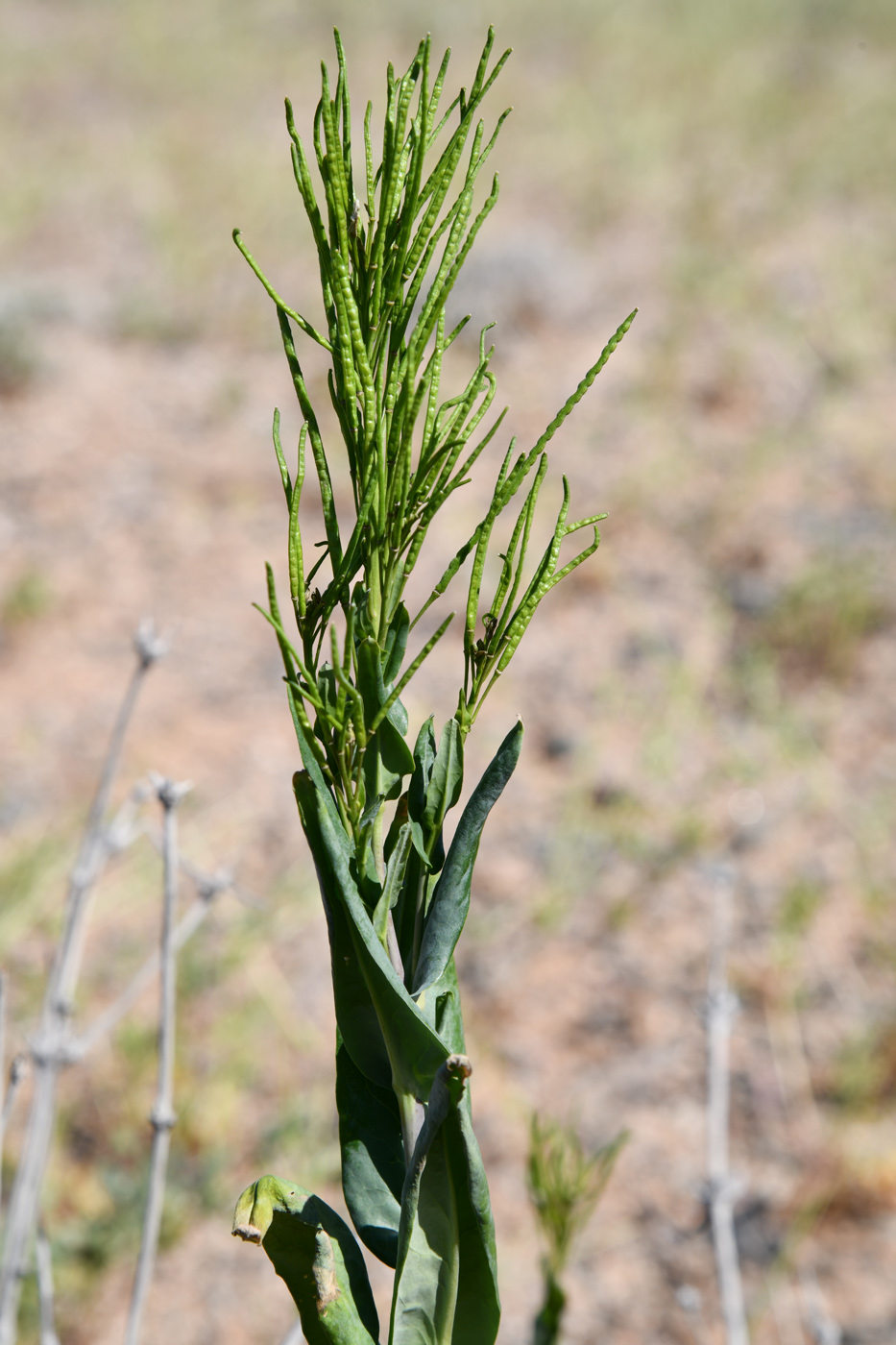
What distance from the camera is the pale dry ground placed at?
230 cm

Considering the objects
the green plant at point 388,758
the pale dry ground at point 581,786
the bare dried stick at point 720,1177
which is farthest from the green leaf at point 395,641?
the pale dry ground at point 581,786

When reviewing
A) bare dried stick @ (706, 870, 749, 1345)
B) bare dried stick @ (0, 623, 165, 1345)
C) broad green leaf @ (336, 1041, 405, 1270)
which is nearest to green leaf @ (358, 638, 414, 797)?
broad green leaf @ (336, 1041, 405, 1270)

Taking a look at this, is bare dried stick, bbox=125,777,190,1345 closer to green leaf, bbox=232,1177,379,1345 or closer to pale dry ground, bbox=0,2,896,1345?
green leaf, bbox=232,1177,379,1345

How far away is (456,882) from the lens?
2.13ft

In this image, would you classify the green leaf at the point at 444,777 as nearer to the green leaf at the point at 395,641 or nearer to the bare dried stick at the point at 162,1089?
the green leaf at the point at 395,641

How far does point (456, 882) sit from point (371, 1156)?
194 millimetres

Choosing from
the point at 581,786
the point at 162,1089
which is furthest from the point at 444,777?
the point at 581,786

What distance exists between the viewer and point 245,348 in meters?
5.77

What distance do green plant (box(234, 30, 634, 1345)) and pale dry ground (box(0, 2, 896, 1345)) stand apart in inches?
63.4

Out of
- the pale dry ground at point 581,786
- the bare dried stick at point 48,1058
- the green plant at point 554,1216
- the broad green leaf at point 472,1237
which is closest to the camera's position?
the broad green leaf at point 472,1237

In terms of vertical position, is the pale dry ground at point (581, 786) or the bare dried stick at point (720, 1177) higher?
the pale dry ground at point (581, 786)

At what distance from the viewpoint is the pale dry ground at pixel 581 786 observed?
230 cm

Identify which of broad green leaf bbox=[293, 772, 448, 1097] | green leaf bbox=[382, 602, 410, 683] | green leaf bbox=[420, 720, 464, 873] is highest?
A: green leaf bbox=[382, 602, 410, 683]

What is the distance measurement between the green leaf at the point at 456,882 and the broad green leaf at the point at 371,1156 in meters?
0.08
